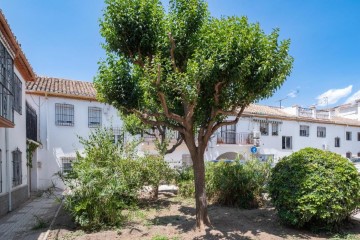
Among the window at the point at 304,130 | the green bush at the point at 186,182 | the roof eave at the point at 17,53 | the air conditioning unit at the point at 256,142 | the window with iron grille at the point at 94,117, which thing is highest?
the roof eave at the point at 17,53

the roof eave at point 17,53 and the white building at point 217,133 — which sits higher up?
the roof eave at point 17,53

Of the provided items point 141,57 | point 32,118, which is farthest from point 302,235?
point 32,118

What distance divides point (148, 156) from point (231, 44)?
646 centimetres

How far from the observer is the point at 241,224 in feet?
27.0

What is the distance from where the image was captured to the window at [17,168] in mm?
12258

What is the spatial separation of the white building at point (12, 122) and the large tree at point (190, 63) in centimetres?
357

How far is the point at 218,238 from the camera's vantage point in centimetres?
704

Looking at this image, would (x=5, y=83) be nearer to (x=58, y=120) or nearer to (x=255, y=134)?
(x=58, y=120)

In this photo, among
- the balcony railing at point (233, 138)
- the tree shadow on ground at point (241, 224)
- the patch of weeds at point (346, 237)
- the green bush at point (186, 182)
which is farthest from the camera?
the balcony railing at point (233, 138)

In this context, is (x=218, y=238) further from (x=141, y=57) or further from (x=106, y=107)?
(x=106, y=107)

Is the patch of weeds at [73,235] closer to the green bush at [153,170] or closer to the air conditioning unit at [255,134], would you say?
the green bush at [153,170]

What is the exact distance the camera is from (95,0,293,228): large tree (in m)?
6.93

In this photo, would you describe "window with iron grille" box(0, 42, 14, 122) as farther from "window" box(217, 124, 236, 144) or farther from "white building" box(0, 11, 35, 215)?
"window" box(217, 124, 236, 144)

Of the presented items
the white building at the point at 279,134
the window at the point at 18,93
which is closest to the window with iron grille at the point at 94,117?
the white building at the point at 279,134
